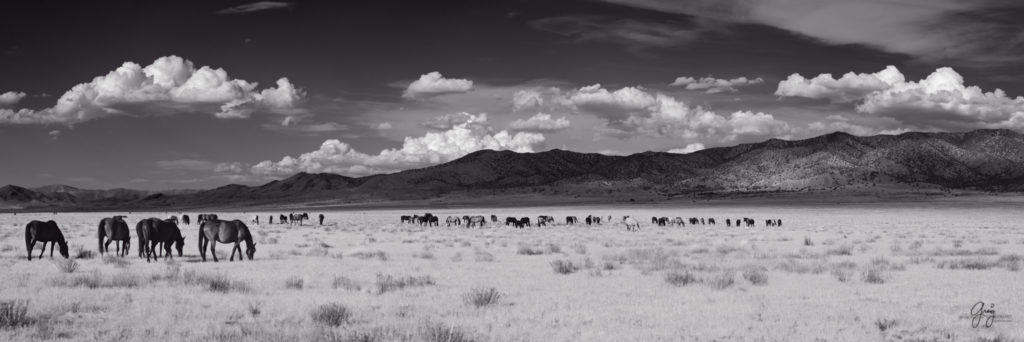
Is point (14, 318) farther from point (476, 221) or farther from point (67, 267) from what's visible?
point (476, 221)

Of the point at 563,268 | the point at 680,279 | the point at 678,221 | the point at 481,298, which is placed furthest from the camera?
the point at 678,221

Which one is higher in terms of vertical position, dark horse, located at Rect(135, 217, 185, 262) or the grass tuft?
dark horse, located at Rect(135, 217, 185, 262)

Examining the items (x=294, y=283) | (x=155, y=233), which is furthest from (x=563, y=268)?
(x=155, y=233)

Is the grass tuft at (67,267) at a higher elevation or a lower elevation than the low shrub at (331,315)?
higher

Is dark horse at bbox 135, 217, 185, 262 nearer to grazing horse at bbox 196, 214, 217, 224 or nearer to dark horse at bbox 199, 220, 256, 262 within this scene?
dark horse at bbox 199, 220, 256, 262

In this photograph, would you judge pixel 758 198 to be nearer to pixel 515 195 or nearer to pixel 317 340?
pixel 515 195

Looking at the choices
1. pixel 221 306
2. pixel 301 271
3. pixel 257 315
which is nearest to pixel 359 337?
pixel 257 315

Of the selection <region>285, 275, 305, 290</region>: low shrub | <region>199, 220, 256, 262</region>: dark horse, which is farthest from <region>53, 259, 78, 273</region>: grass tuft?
<region>285, 275, 305, 290</region>: low shrub

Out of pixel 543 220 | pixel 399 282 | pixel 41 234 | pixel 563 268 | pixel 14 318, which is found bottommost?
pixel 563 268

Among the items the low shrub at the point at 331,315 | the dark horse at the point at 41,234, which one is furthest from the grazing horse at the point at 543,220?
the low shrub at the point at 331,315

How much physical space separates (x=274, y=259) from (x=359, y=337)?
13.9 m

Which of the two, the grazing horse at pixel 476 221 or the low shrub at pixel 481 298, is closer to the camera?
the low shrub at pixel 481 298

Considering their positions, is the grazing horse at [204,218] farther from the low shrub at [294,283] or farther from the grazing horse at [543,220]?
the grazing horse at [543,220]

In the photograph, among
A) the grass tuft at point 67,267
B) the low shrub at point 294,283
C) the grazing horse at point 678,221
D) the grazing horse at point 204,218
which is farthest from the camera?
the grazing horse at point 678,221
